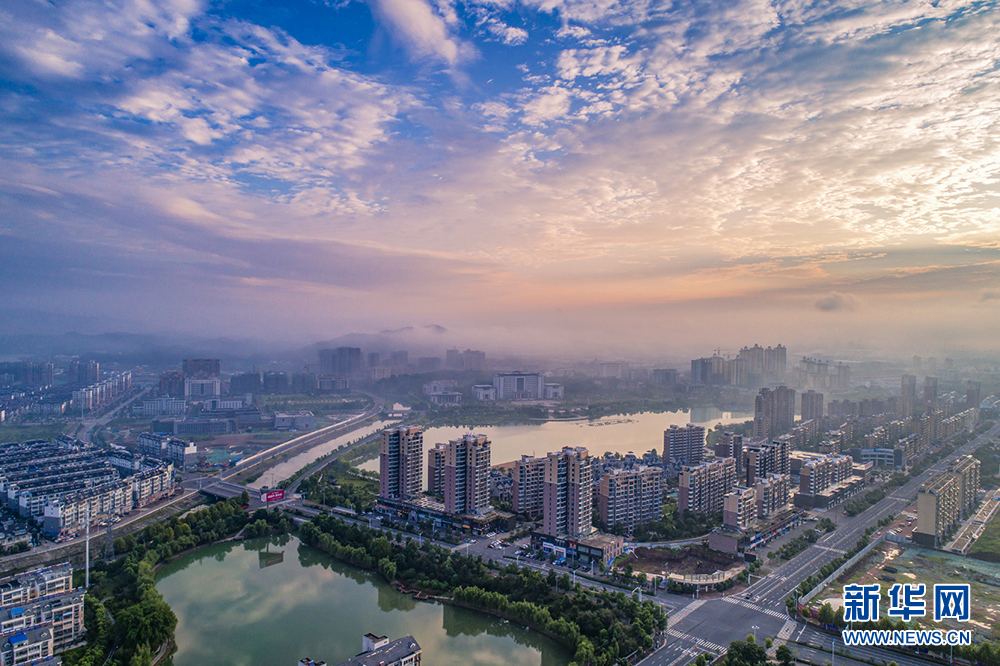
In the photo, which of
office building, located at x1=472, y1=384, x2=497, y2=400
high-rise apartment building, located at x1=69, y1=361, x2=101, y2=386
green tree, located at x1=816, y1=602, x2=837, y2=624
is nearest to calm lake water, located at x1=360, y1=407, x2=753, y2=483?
office building, located at x1=472, y1=384, x2=497, y2=400

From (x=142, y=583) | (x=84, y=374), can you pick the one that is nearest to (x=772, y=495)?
(x=142, y=583)

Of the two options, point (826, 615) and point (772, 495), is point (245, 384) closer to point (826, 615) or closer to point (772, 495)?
point (772, 495)

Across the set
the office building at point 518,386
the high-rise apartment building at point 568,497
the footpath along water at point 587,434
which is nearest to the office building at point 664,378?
the footpath along water at point 587,434

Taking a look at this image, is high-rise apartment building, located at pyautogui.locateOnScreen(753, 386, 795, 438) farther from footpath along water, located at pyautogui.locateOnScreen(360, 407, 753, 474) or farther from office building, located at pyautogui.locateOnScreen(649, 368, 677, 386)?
office building, located at pyautogui.locateOnScreen(649, 368, 677, 386)

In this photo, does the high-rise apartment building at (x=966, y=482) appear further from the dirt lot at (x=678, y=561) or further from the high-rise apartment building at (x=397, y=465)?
the high-rise apartment building at (x=397, y=465)

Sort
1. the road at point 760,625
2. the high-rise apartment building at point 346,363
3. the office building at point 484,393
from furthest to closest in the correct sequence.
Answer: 1. the high-rise apartment building at point 346,363
2. the office building at point 484,393
3. the road at point 760,625

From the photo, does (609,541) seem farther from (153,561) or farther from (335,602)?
(153,561)

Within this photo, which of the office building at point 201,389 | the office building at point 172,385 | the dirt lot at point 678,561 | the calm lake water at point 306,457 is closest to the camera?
the dirt lot at point 678,561

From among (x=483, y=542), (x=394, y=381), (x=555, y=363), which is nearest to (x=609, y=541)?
(x=483, y=542)
